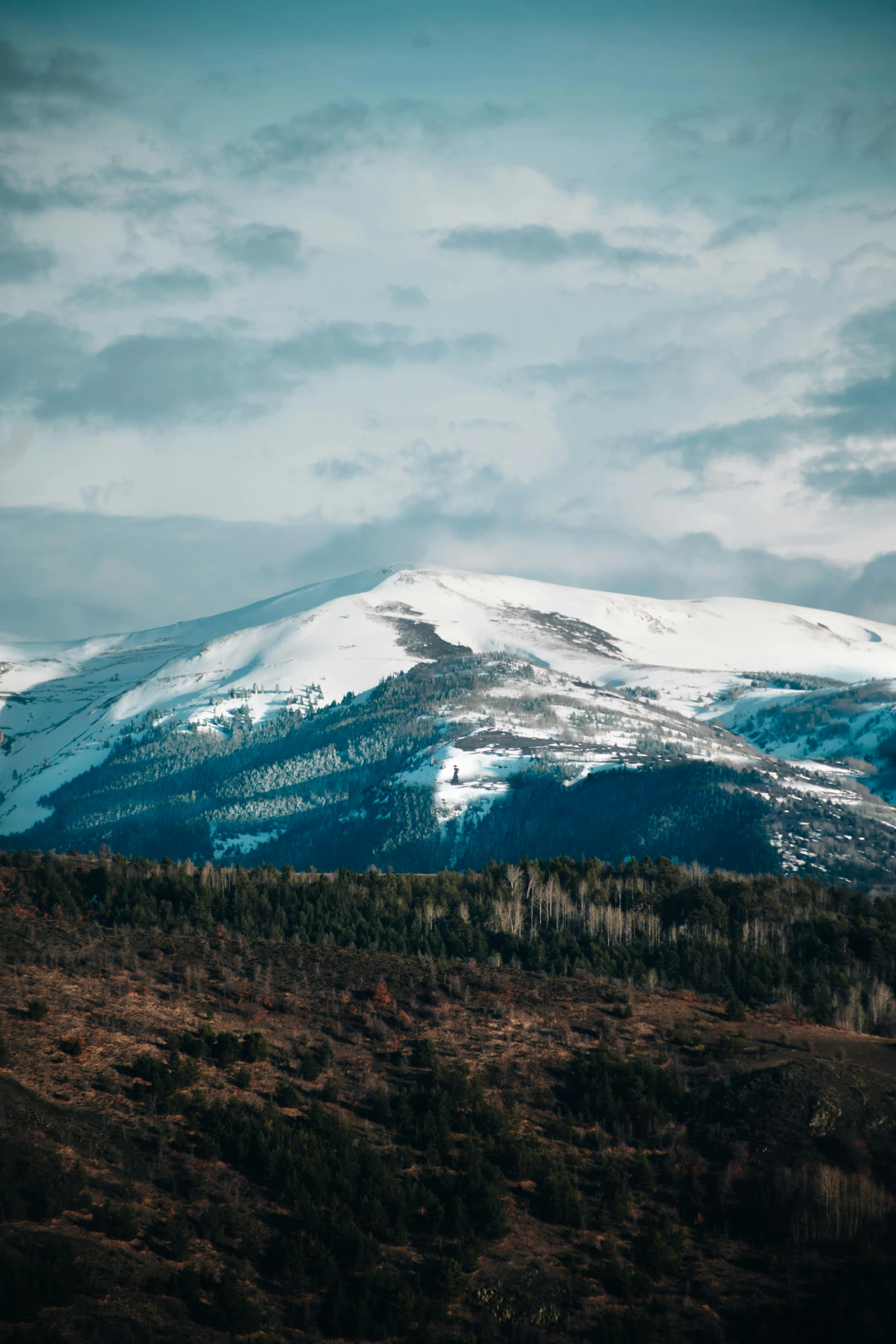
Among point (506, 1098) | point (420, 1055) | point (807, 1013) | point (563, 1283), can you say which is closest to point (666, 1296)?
point (563, 1283)

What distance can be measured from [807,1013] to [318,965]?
56389 mm

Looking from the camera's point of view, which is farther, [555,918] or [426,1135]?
[555,918]

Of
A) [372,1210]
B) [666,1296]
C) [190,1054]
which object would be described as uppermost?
[190,1054]

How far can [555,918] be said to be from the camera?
535 ft

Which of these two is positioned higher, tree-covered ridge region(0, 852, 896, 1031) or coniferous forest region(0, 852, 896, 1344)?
tree-covered ridge region(0, 852, 896, 1031)

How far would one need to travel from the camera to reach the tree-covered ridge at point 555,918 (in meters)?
132

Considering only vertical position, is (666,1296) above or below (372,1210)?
below

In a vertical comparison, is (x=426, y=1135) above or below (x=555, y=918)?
below

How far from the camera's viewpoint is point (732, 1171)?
8125 cm

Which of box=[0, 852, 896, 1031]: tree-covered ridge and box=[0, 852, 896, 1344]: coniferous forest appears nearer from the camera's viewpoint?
box=[0, 852, 896, 1344]: coniferous forest

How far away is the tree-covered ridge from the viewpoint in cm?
13250

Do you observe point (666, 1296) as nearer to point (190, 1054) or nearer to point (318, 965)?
point (190, 1054)

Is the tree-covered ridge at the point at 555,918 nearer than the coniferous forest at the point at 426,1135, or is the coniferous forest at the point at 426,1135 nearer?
the coniferous forest at the point at 426,1135

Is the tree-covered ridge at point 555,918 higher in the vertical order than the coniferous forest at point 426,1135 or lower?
higher
